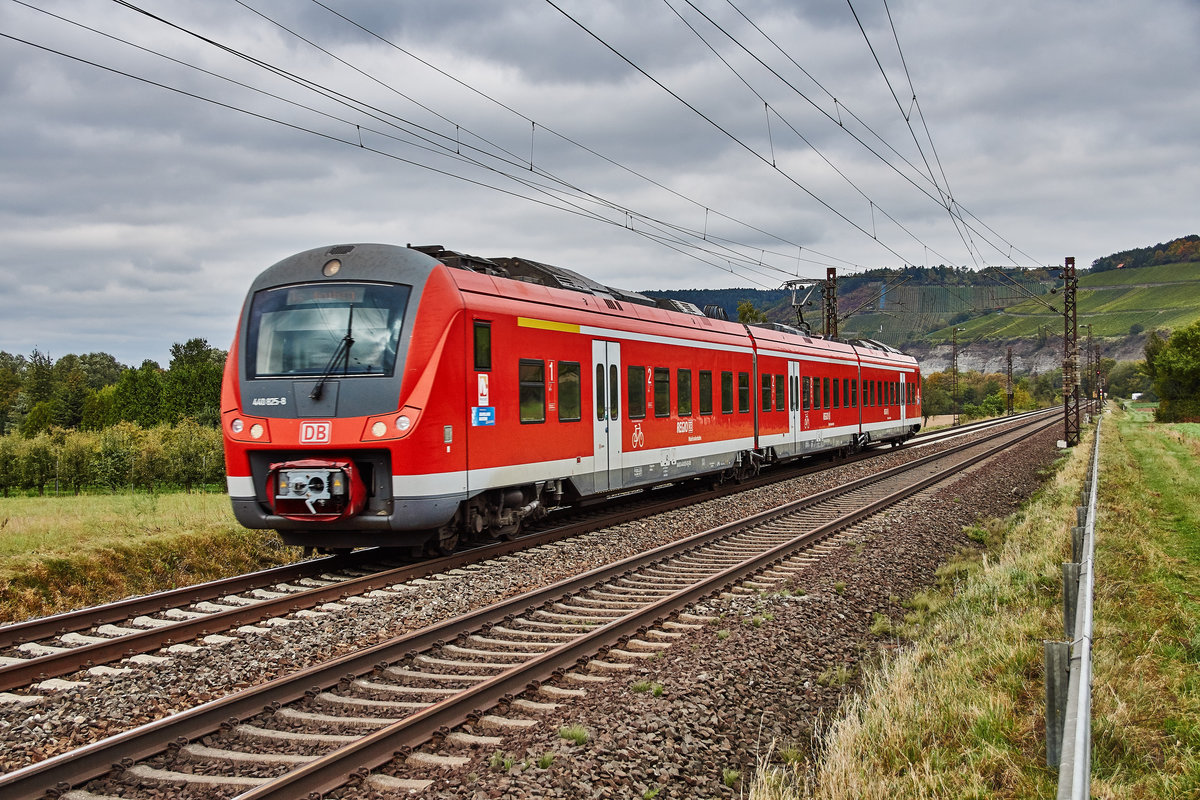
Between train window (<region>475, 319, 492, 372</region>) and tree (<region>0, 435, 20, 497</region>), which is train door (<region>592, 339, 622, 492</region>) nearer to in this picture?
train window (<region>475, 319, 492, 372</region>)

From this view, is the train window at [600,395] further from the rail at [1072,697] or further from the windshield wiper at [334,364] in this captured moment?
the rail at [1072,697]

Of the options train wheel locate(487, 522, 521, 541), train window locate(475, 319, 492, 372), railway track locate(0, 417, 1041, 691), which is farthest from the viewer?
train wheel locate(487, 522, 521, 541)

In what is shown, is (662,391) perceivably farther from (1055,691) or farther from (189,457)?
(189,457)

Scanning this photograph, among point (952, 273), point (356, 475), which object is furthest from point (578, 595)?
point (952, 273)

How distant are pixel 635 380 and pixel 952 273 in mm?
32338

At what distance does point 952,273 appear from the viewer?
42.6m

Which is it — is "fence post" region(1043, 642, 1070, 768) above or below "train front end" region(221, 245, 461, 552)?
below

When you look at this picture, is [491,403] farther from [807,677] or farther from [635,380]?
[807,677]

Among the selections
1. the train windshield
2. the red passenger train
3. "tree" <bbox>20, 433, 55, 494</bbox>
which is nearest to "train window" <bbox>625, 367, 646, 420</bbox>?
the red passenger train

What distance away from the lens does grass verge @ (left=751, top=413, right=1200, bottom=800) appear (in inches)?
181

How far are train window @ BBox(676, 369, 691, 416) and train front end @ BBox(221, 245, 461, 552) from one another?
7.15 metres

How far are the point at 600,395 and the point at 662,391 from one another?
7.83ft

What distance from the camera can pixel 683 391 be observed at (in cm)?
1692

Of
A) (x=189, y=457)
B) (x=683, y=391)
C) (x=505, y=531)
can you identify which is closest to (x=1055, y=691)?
(x=505, y=531)
